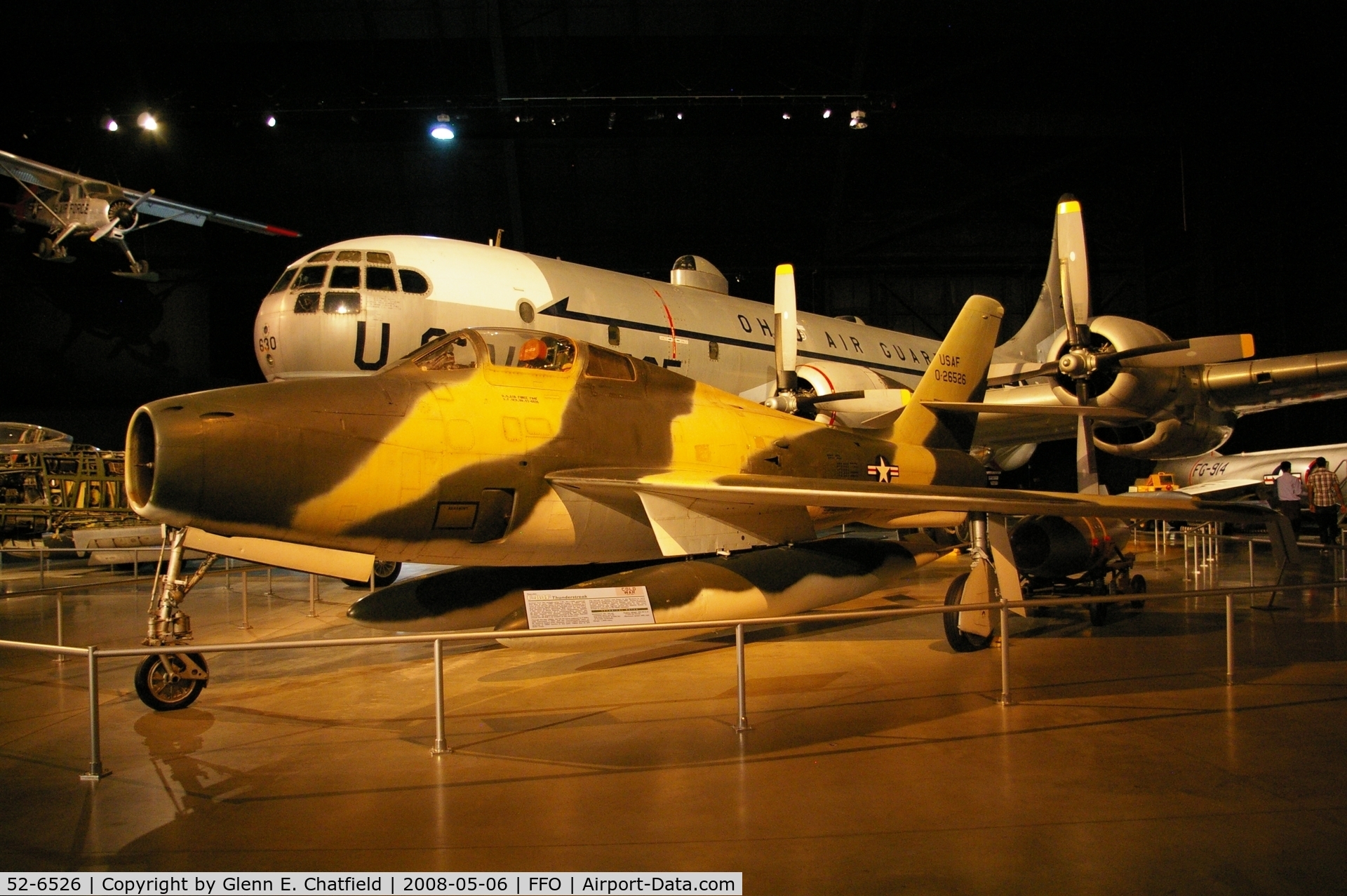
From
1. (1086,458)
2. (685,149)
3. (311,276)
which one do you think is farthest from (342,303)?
(685,149)

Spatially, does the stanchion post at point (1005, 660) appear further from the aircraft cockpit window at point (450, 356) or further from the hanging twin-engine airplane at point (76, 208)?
the hanging twin-engine airplane at point (76, 208)

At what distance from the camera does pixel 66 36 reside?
1772 centimetres

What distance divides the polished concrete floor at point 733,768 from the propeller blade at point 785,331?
4.06m

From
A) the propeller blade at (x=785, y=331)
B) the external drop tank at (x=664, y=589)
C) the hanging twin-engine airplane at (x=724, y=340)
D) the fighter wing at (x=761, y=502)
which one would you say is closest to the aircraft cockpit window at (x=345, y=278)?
the hanging twin-engine airplane at (x=724, y=340)

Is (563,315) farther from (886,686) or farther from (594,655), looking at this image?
(886,686)

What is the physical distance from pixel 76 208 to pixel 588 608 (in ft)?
63.0

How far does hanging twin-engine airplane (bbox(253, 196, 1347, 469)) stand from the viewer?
10062mm

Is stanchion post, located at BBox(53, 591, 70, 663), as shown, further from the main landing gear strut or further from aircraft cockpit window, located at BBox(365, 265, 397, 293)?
aircraft cockpit window, located at BBox(365, 265, 397, 293)

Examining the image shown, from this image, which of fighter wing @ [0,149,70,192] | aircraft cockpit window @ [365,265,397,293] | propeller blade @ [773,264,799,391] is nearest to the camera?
aircraft cockpit window @ [365,265,397,293]

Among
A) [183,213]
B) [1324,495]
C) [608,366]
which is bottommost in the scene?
[1324,495]

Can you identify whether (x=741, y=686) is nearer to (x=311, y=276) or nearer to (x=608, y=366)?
(x=608, y=366)

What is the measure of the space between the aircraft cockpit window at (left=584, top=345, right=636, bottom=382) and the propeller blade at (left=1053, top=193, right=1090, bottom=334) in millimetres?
7050

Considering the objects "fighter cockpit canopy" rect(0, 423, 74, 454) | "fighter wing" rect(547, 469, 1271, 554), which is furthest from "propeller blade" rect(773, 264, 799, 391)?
"fighter cockpit canopy" rect(0, 423, 74, 454)

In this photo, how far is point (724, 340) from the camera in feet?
43.6
